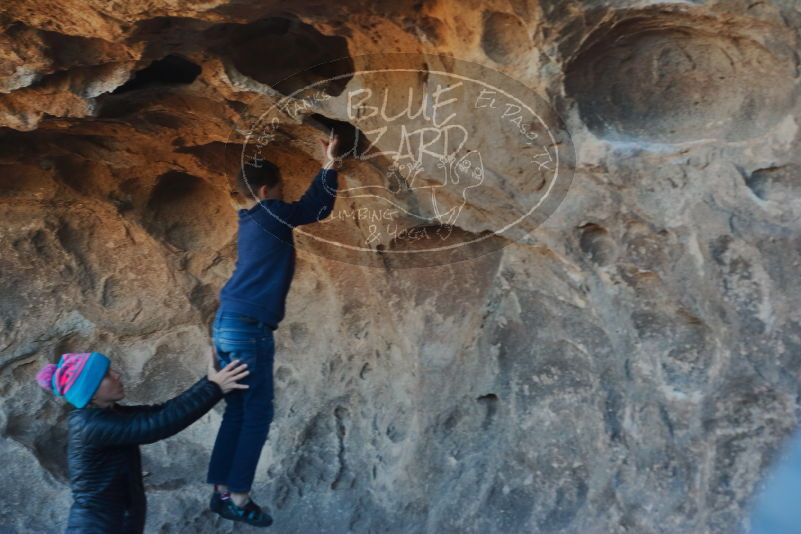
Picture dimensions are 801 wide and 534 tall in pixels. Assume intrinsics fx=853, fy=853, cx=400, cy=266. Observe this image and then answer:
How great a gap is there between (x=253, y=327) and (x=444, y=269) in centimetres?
73

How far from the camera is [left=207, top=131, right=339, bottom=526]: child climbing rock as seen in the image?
207 centimetres

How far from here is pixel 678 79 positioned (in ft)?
6.49

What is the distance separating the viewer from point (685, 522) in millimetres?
2127

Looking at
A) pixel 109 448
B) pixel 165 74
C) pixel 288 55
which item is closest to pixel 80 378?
pixel 109 448

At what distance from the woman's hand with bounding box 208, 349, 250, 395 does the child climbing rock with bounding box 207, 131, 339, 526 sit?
0.16 feet

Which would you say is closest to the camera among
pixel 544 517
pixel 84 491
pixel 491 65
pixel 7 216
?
pixel 84 491

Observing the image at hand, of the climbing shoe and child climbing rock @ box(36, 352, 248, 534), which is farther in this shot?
the climbing shoe

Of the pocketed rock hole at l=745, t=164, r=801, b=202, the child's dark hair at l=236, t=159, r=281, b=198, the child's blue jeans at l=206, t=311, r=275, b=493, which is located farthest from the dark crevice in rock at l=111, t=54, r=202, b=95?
the pocketed rock hole at l=745, t=164, r=801, b=202

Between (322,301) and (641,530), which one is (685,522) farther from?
(322,301)

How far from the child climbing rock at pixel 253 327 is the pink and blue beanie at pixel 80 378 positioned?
1.04ft

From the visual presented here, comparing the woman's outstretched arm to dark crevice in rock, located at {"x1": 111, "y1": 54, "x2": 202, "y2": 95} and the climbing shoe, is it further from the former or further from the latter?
dark crevice in rock, located at {"x1": 111, "y1": 54, "x2": 202, "y2": 95}

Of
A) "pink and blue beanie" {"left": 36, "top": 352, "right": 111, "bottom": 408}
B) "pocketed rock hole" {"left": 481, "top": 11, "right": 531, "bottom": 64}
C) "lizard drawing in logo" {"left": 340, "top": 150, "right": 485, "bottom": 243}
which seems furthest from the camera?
"lizard drawing in logo" {"left": 340, "top": 150, "right": 485, "bottom": 243}

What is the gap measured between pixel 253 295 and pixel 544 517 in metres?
1.03

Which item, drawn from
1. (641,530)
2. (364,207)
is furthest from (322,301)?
(641,530)
